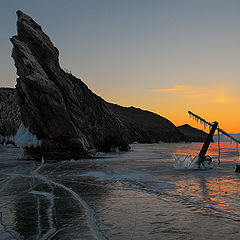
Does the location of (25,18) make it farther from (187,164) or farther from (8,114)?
(8,114)

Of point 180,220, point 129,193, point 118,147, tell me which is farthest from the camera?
point 118,147

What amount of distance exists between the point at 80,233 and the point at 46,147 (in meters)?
28.3

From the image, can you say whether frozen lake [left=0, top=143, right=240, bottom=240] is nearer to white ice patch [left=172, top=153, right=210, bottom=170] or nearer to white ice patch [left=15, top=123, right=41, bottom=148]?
white ice patch [left=172, top=153, right=210, bottom=170]

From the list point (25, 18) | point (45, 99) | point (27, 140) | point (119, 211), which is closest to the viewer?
point (119, 211)

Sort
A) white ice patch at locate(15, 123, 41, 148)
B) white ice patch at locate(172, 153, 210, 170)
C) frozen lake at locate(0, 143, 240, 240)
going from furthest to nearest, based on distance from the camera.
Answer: white ice patch at locate(15, 123, 41, 148) → white ice patch at locate(172, 153, 210, 170) → frozen lake at locate(0, 143, 240, 240)

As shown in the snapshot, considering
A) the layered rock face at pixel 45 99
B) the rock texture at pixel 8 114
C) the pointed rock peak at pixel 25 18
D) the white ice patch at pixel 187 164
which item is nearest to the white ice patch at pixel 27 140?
the layered rock face at pixel 45 99

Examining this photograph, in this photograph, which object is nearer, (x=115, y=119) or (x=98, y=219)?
(x=98, y=219)

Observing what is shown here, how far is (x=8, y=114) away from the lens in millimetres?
114625

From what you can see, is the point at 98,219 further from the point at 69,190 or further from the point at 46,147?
the point at 46,147

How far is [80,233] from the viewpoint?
7.46 m

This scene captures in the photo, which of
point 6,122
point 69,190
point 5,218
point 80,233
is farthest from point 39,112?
point 6,122

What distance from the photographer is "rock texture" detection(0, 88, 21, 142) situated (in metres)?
105

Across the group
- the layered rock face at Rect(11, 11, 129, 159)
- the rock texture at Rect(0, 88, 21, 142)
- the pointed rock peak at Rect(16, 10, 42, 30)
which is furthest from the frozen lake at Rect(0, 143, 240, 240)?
the rock texture at Rect(0, 88, 21, 142)

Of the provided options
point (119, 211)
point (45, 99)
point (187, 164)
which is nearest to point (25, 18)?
point (45, 99)
